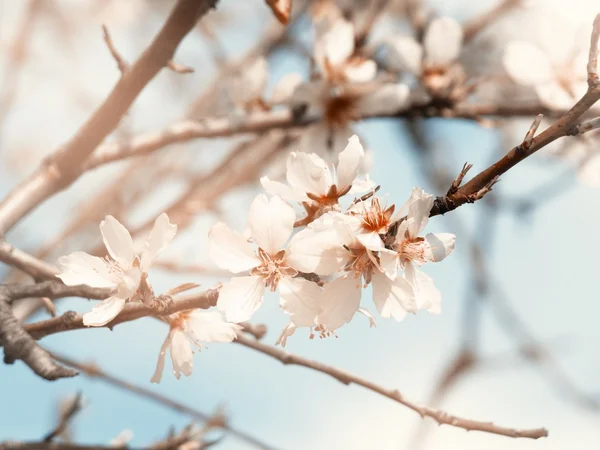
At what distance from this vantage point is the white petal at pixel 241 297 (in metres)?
0.52

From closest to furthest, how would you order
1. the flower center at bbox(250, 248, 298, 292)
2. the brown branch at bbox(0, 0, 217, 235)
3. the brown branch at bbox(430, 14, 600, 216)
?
1. the brown branch at bbox(430, 14, 600, 216)
2. the flower center at bbox(250, 248, 298, 292)
3. the brown branch at bbox(0, 0, 217, 235)

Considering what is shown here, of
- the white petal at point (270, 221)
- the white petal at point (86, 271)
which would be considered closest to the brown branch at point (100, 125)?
the white petal at point (86, 271)

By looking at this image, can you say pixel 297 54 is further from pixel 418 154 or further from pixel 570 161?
pixel 570 161

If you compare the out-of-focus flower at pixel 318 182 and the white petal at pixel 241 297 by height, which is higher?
the out-of-focus flower at pixel 318 182

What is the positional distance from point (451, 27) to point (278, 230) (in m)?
0.72

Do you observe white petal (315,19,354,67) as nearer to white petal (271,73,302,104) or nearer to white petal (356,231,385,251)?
white petal (271,73,302,104)

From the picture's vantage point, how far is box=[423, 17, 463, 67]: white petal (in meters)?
1.10

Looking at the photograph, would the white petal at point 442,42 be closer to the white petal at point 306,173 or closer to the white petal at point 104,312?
the white petal at point 306,173

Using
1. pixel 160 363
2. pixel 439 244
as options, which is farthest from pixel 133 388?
pixel 439 244

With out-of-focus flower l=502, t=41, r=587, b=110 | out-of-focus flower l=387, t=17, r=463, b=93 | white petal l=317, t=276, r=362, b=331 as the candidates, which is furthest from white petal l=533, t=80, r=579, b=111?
white petal l=317, t=276, r=362, b=331

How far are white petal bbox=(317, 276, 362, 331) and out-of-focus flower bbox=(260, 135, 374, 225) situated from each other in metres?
0.09

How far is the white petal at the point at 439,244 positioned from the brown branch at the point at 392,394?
0.59ft

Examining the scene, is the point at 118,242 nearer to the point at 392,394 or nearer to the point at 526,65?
the point at 392,394

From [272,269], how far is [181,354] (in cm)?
13
